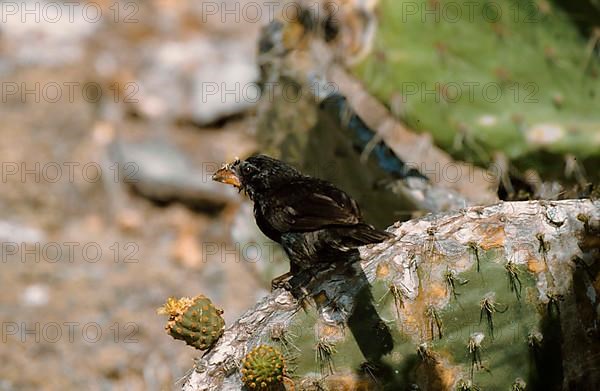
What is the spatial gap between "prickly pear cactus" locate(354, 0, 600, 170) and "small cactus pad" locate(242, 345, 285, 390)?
100 cm

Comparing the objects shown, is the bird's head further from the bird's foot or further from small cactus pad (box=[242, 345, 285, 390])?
small cactus pad (box=[242, 345, 285, 390])

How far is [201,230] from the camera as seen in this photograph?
5.71 metres

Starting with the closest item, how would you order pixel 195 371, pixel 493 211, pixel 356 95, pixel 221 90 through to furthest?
pixel 195 371 < pixel 493 211 < pixel 356 95 < pixel 221 90

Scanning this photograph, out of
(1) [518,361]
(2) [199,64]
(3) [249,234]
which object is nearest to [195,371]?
(1) [518,361]

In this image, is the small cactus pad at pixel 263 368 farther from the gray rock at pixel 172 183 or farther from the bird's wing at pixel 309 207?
the gray rock at pixel 172 183

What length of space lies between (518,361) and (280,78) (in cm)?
153

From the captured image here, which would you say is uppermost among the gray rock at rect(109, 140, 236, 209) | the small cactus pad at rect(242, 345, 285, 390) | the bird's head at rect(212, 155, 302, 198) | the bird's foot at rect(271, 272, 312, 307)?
the gray rock at rect(109, 140, 236, 209)

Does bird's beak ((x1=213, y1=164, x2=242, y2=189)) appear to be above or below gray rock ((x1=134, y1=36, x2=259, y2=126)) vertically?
below

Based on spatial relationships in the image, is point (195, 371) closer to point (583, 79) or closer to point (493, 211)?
point (493, 211)

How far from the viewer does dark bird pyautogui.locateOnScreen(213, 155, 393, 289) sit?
2078mm

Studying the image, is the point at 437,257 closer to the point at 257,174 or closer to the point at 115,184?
the point at 257,174

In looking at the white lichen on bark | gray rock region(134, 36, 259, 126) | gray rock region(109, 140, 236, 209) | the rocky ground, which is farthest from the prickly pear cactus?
gray rock region(134, 36, 259, 126)

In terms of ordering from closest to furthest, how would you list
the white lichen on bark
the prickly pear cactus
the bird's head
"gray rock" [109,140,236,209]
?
the white lichen on bark < the bird's head < the prickly pear cactus < "gray rock" [109,140,236,209]

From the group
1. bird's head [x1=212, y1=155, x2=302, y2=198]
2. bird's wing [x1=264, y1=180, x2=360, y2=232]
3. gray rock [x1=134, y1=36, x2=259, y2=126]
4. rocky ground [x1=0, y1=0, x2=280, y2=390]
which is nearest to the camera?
bird's wing [x1=264, y1=180, x2=360, y2=232]
